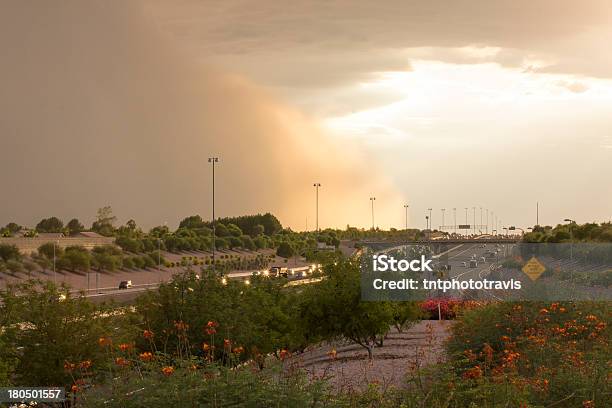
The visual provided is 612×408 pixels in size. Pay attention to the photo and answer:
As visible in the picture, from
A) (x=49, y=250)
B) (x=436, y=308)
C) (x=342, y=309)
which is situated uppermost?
(x=49, y=250)

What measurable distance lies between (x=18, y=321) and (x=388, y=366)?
1436cm

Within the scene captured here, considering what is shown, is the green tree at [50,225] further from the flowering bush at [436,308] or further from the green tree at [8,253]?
the flowering bush at [436,308]

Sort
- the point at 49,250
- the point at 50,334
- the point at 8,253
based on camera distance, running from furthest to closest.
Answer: the point at 49,250, the point at 8,253, the point at 50,334

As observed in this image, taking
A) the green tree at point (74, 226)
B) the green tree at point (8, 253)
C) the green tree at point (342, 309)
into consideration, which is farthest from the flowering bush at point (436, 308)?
the green tree at point (74, 226)

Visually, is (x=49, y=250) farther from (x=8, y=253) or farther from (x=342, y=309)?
(x=342, y=309)

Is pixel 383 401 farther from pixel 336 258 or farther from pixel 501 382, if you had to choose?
pixel 336 258

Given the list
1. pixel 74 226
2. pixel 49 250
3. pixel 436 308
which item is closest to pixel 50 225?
pixel 74 226

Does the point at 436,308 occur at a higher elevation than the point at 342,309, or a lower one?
lower

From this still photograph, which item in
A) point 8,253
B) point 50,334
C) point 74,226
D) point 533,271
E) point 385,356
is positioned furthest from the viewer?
point 74,226

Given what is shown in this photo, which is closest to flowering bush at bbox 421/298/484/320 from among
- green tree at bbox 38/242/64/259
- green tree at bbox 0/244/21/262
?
green tree at bbox 0/244/21/262

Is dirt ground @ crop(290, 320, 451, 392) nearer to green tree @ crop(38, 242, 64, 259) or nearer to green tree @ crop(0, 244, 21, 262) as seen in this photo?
green tree @ crop(0, 244, 21, 262)

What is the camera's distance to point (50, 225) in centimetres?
19462

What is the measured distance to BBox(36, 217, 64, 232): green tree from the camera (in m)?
193

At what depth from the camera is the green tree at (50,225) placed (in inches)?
7589
